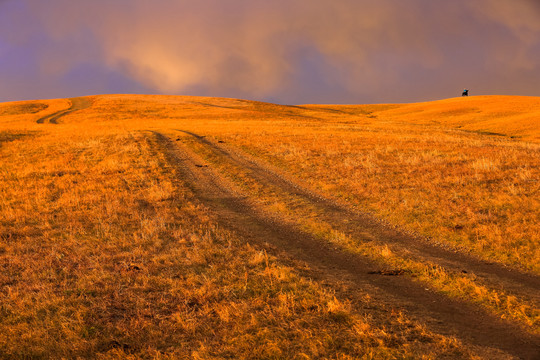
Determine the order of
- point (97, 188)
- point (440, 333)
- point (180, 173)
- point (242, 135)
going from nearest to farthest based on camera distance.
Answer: point (440, 333) < point (97, 188) < point (180, 173) < point (242, 135)

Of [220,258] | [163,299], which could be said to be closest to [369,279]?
[220,258]

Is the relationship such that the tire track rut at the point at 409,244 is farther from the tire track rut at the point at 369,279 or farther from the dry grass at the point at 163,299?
the dry grass at the point at 163,299

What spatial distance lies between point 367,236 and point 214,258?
4.67 meters

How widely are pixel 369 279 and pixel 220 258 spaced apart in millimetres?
3624

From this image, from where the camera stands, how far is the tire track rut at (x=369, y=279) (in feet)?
18.5

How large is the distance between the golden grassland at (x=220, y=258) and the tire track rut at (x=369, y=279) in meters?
0.41

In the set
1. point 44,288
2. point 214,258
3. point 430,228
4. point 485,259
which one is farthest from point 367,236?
point 44,288

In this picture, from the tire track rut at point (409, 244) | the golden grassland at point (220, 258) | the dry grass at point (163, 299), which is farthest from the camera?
the tire track rut at point (409, 244)

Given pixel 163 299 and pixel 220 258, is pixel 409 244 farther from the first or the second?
pixel 163 299

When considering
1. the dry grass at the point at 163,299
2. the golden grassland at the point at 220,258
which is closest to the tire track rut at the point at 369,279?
the golden grassland at the point at 220,258

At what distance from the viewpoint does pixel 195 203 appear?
45.3ft

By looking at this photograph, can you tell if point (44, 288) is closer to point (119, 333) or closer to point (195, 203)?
point (119, 333)

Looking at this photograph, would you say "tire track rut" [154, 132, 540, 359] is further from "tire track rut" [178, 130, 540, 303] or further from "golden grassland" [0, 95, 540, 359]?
"tire track rut" [178, 130, 540, 303]

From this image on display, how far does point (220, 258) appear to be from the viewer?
28.6 ft
